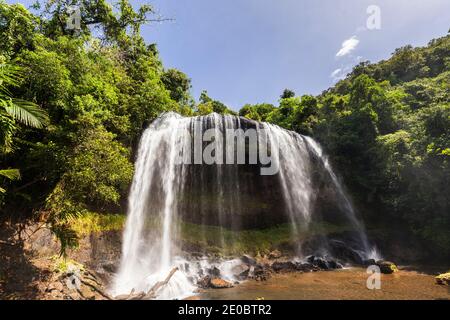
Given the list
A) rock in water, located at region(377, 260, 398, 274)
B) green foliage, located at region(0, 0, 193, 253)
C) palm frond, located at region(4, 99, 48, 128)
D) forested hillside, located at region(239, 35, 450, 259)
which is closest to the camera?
palm frond, located at region(4, 99, 48, 128)

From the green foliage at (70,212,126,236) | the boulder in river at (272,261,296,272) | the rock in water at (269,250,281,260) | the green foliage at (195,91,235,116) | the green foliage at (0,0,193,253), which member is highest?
the green foliage at (195,91,235,116)

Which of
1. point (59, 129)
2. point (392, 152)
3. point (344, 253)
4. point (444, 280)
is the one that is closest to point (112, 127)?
point (59, 129)

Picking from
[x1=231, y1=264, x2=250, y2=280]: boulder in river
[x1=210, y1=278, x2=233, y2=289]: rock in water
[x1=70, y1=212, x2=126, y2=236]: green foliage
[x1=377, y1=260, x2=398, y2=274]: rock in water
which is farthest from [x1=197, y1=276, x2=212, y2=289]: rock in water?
[x1=377, y1=260, x2=398, y2=274]: rock in water

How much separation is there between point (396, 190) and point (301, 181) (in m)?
5.79

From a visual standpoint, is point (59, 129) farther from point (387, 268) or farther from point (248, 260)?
point (387, 268)

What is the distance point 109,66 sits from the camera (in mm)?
15953

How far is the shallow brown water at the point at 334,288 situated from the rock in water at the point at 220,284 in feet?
1.18

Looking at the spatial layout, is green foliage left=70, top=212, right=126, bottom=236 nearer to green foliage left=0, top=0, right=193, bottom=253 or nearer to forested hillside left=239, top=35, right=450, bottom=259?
green foliage left=0, top=0, right=193, bottom=253

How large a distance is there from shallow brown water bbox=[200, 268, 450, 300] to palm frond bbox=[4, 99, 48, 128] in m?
7.61

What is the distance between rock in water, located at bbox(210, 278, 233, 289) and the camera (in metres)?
11.3

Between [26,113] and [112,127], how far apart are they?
622 centimetres

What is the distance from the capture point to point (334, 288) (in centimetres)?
1063
